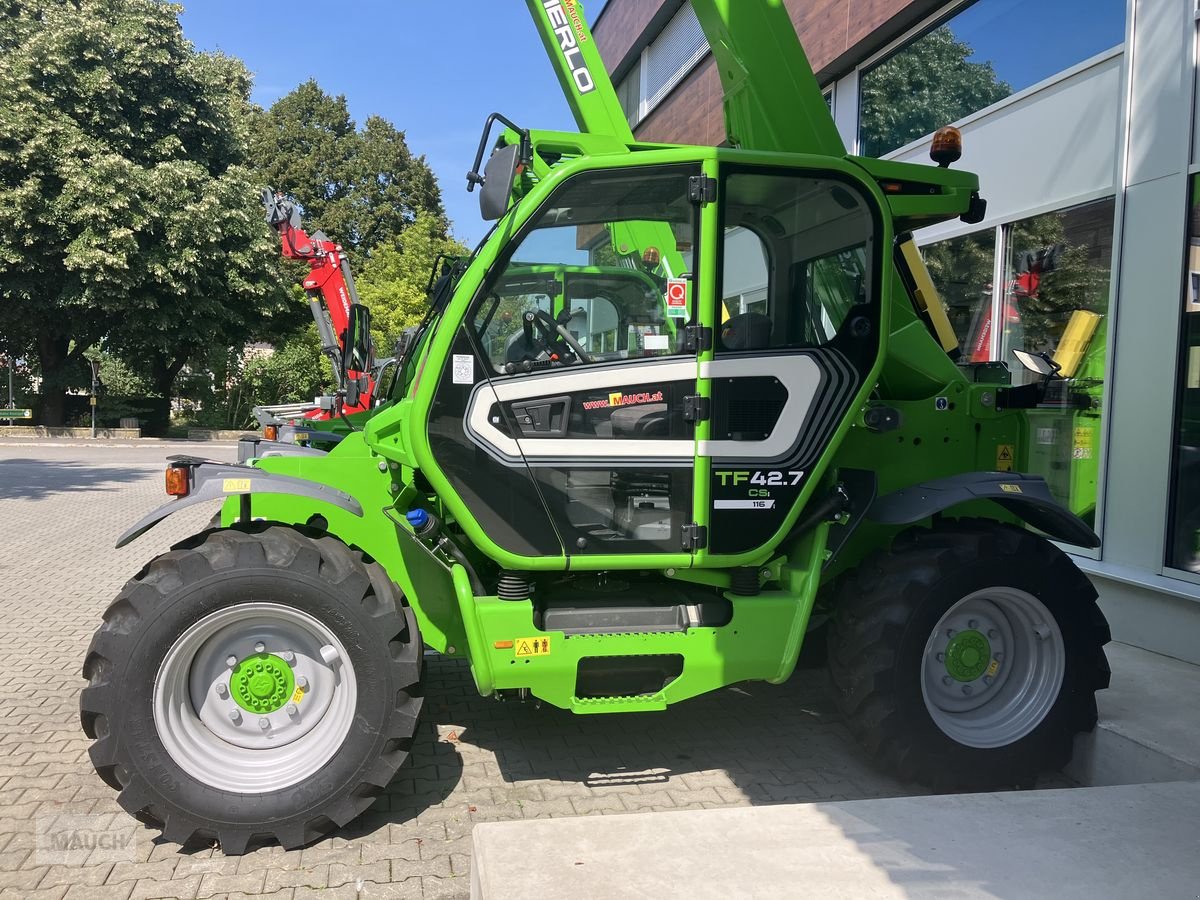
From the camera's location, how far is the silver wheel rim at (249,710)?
337 centimetres

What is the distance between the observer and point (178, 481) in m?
3.76

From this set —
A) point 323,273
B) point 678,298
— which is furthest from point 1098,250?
point 323,273

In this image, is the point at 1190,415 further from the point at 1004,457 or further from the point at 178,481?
the point at 178,481

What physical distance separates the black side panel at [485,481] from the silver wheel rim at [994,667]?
1913 millimetres

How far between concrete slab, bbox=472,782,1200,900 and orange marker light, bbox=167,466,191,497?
200cm

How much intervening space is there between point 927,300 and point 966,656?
1.97 meters

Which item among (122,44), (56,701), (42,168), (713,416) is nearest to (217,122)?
(122,44)

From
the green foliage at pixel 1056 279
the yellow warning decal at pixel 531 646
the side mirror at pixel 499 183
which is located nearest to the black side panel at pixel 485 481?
the yellow warning decal at pixel 531 646

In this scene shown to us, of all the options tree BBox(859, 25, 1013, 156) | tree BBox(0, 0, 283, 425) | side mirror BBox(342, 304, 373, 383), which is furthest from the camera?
tree BBox(0, 0, 283, 425)

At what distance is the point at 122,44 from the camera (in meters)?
23.7

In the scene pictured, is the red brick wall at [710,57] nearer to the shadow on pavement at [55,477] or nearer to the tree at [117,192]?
the shadow on pavement at [55,477]

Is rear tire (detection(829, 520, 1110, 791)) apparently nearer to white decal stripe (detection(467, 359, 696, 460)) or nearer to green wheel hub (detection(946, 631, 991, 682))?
green wheel hub (detection(946, 631, 991, 682))

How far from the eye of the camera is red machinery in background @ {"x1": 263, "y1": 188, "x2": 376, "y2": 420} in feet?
37.4

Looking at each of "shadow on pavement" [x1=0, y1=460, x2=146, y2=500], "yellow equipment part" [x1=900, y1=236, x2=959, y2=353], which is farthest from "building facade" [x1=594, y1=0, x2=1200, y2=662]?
"shadow on pavement" [x1=0, y1=460, x2=146, y2=500]
